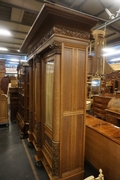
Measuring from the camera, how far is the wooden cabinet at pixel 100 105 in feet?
16.0

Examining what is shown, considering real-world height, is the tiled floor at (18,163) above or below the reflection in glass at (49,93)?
below

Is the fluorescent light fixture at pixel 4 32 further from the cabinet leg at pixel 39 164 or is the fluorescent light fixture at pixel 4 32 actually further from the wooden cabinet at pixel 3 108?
the cabinet leg at pixel 39 164

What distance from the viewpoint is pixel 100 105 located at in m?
5.14

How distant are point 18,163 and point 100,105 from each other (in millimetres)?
3792

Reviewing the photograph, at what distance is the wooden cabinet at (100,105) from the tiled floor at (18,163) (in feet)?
9.45

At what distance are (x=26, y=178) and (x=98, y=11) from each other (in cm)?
378

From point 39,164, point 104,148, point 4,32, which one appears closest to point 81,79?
point 104,148

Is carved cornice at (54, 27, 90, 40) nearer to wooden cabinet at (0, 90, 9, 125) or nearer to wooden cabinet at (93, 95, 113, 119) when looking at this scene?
wooden cabinet at (0, 90, 9, 125)

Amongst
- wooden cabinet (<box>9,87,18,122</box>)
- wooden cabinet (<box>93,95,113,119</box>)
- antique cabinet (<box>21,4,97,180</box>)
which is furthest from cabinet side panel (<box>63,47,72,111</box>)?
wooden cabinet (<box>9,87,18,122</box>)

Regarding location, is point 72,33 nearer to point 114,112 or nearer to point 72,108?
point 72,108

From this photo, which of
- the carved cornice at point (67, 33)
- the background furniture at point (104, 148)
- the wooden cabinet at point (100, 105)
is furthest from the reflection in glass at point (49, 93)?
the wooden cabinet at point (100, 105)

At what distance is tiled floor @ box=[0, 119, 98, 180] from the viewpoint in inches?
82.5

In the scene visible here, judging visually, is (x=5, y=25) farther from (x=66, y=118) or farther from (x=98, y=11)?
(x=66, y=118)

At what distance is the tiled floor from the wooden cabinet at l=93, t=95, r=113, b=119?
2.88 m
